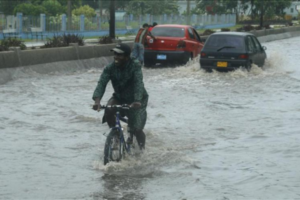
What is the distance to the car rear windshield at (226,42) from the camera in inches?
898

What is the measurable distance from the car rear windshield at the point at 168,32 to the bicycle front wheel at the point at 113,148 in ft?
55.4

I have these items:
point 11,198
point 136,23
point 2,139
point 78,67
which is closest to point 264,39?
point 136,23

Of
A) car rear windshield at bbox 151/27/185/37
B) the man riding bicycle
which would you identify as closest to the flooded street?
the man riding bicycle

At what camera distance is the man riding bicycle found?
9180 millimetres

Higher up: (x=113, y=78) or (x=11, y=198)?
(x=113, y=78)

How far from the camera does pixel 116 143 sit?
362 inches

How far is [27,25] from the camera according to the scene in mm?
50719

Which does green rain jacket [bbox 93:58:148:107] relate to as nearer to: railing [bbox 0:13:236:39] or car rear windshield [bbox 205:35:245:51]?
car rear windshield [bbox 205:35:245:51]

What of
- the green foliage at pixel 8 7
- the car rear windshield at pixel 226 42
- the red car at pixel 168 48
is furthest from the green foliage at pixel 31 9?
the car rear windshield at pixel 226 42

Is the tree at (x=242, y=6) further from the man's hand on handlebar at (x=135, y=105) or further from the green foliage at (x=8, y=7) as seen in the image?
the man's hand on handlebar at (x=135, y=105)

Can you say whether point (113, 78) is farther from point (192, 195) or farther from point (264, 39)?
point (264, 39)

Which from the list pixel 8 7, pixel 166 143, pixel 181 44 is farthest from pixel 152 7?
pixel 166 143

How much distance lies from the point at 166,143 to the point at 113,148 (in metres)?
2.77

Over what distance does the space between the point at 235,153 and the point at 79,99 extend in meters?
7.31
